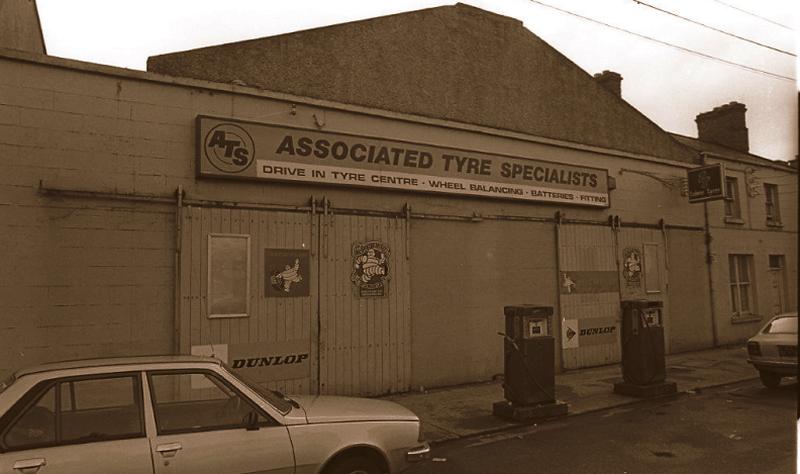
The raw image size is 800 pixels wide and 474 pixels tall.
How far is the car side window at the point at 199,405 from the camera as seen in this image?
13.5 ft

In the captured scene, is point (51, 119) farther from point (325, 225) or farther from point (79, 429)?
point (79, 429)

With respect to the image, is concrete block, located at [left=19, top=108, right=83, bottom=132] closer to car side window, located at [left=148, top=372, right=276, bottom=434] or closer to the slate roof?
the slate roof

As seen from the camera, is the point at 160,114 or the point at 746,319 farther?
the point at 746,319

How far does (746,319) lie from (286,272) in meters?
14.7

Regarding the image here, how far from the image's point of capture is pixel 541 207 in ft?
40.3

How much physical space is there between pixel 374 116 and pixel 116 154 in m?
4.59

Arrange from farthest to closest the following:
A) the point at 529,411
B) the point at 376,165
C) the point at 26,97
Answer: the point at 376,165 < the point at 529,411 < the point at 26,97

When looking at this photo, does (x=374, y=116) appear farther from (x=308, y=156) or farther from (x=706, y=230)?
(x=706, y=230)

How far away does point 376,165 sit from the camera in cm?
1006

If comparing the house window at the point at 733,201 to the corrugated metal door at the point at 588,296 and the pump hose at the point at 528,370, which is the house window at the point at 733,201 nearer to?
the corrugated metal door at the point at 588,296

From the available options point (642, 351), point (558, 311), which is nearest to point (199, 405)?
point (642, 351)

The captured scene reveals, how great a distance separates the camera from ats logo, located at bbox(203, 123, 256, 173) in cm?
855

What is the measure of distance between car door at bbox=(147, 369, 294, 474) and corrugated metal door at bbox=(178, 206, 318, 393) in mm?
4056

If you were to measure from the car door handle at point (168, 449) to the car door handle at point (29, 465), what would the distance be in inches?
28.1
